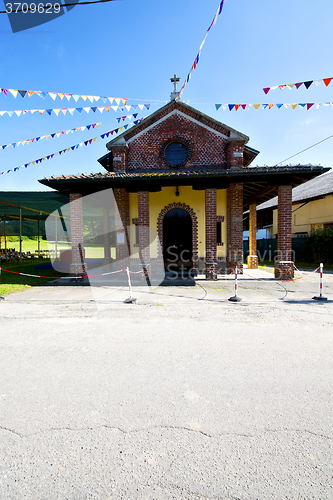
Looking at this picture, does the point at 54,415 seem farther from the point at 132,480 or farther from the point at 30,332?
the point at 30,332

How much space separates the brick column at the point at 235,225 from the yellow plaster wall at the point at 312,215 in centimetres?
1124

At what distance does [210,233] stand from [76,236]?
5.59 metres

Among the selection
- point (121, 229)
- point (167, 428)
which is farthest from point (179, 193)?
point (167, 428)

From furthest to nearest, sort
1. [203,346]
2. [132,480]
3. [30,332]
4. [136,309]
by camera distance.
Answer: [136,309] < [30,332] < [203,346] < [132,480]

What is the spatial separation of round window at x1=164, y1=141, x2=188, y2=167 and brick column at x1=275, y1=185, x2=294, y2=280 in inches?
194

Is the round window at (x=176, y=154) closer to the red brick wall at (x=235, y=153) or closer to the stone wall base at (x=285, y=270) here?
the red brick wall at (x=235, y=153)

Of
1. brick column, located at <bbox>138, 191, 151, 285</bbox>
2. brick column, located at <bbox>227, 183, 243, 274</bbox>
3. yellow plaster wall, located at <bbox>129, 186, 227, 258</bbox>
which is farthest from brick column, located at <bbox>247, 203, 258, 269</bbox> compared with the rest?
brick column, located at <bbox>138, 191, 151, 285</bbox>

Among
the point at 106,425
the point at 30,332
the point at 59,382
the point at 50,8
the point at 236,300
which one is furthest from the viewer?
the point at 236,300

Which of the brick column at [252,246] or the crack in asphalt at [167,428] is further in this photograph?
the brick column at [252,246]

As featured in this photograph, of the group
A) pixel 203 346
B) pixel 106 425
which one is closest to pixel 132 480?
pixel 106 425

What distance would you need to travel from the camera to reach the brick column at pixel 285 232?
9867 millimetres

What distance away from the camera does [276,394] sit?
8.71 ft

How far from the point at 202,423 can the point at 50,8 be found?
28.6 ft

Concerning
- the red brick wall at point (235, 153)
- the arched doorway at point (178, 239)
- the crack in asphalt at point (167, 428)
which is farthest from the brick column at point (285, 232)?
the crack in asphalt at point (167, 428)
